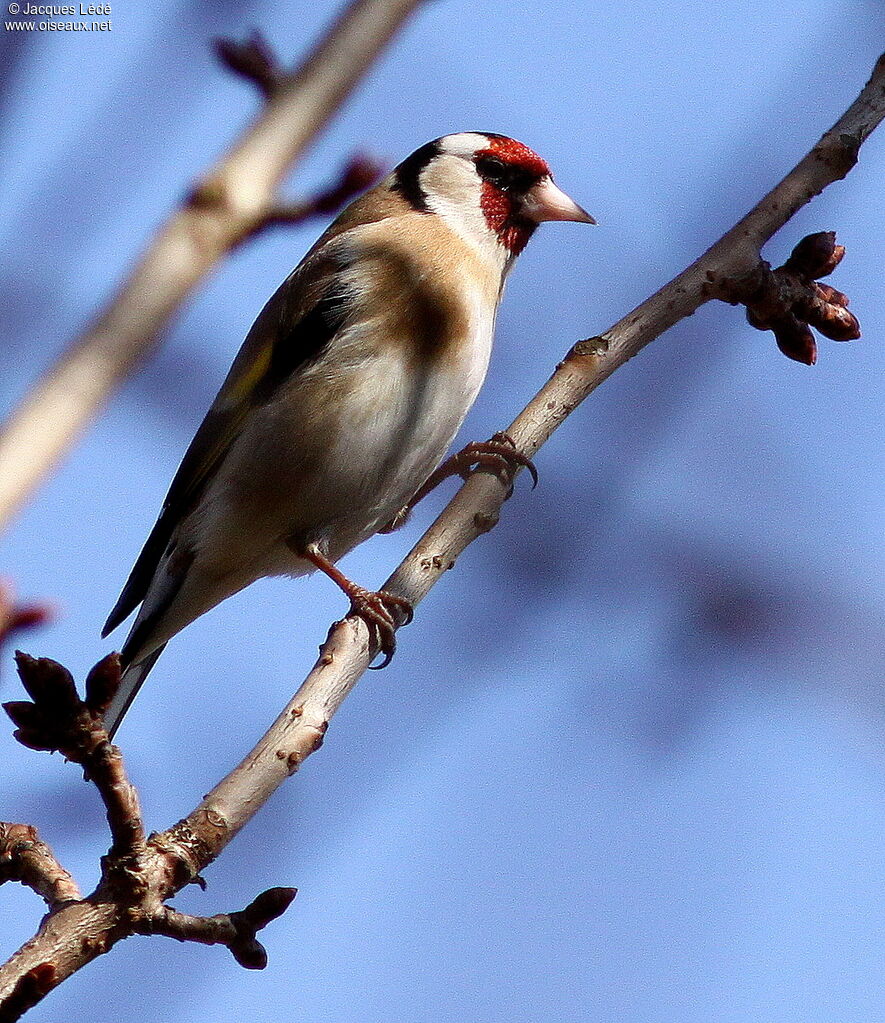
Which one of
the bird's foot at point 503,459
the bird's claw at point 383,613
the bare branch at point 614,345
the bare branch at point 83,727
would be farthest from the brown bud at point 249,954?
the bird's foot at point 503,459

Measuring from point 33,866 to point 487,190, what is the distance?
9.75ft

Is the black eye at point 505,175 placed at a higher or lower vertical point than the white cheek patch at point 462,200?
higher

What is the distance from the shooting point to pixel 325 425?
3557 millimetres

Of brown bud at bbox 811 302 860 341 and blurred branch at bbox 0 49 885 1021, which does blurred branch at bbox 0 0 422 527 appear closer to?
blurred branch at bbox 0 49 885 1021

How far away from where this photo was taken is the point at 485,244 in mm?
3990

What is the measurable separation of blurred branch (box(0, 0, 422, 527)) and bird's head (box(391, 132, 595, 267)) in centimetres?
274

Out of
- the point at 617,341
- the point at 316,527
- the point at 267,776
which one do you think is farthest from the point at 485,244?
the point at 267,776

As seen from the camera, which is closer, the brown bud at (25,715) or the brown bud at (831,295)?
the brown bud at (25,715)

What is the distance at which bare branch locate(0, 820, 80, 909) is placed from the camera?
1.75 m

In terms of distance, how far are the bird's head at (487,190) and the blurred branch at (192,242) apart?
274cm

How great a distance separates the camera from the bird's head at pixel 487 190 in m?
4.10

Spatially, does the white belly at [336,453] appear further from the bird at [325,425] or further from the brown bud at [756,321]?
the brown bud at [756,321]

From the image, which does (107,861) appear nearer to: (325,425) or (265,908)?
(265,908)

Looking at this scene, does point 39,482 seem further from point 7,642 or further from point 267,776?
point 267,776
